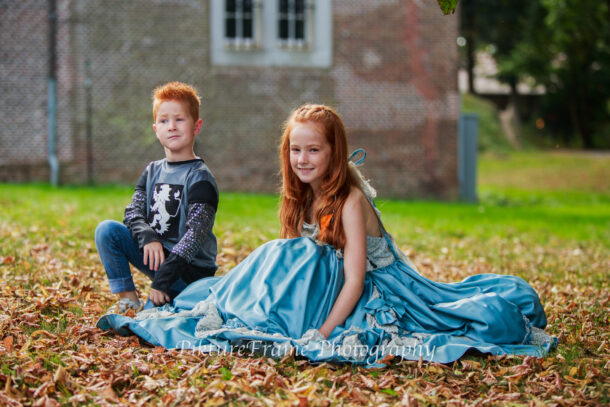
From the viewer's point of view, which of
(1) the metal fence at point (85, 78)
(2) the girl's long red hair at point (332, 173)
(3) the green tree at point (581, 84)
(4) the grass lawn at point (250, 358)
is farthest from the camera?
(3) the green tree at point (581, 84)

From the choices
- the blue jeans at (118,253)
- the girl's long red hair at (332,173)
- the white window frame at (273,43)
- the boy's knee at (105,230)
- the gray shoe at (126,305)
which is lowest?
the gray shoe at (126,305)

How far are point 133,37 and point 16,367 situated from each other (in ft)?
38.2

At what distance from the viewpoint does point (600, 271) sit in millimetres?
6281

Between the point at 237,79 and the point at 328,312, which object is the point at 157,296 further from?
the point at 237,79

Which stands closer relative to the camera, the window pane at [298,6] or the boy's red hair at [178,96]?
the boy's red hair at [178,96]

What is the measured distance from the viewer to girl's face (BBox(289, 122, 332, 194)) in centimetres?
345

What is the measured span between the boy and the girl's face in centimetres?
61

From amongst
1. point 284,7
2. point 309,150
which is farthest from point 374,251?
point 284,7

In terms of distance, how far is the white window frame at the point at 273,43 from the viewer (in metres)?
13.9

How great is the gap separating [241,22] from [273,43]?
780 mm

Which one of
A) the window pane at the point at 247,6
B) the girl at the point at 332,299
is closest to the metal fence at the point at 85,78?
the window pane at the point at 247,6

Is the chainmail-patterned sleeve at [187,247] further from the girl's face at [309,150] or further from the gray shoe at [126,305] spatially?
the girl's face at [309,150]

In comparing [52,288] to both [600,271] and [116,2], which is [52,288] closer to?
[600,271]

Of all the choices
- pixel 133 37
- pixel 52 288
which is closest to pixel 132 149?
pixel 133 37
